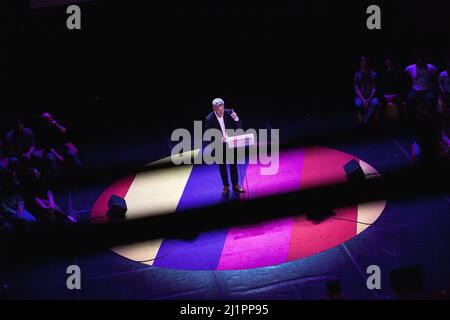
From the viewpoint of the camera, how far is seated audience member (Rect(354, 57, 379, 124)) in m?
8.68

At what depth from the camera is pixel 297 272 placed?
599 cm

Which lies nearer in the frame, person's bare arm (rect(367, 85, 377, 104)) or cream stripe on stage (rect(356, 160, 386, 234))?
cream stripe on stage (rect(356, 160, 386, 234))

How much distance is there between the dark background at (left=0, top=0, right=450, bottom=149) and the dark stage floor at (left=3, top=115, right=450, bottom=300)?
3.66 metres

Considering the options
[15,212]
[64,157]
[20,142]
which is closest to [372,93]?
[64,157]

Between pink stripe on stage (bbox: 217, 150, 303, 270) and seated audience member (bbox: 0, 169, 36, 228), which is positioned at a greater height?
seated audience member (bbox: 0, 169, 36, 228)

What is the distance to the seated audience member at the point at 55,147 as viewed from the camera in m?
8.00

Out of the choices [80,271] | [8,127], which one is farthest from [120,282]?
[8,127]

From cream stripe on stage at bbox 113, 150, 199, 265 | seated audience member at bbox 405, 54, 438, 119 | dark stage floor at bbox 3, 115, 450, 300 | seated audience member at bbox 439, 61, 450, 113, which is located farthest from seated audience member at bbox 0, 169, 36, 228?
seated audience member at bbox 439, 61, 450, 113

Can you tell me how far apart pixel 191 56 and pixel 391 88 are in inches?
149

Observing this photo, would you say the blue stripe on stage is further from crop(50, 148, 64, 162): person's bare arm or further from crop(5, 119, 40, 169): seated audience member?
crop(5, 119, 40, 169): seated audience member

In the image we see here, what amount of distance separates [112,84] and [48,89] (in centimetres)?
118

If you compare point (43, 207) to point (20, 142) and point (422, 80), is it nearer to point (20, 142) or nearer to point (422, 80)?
point (20, 142)

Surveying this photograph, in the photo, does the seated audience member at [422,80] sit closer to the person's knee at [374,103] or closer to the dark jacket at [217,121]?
the person's knee at [374,103]

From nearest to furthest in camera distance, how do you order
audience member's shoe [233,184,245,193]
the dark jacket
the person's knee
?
the dark jacket, audience member's shoe [233,184,245,193], the person's knee
